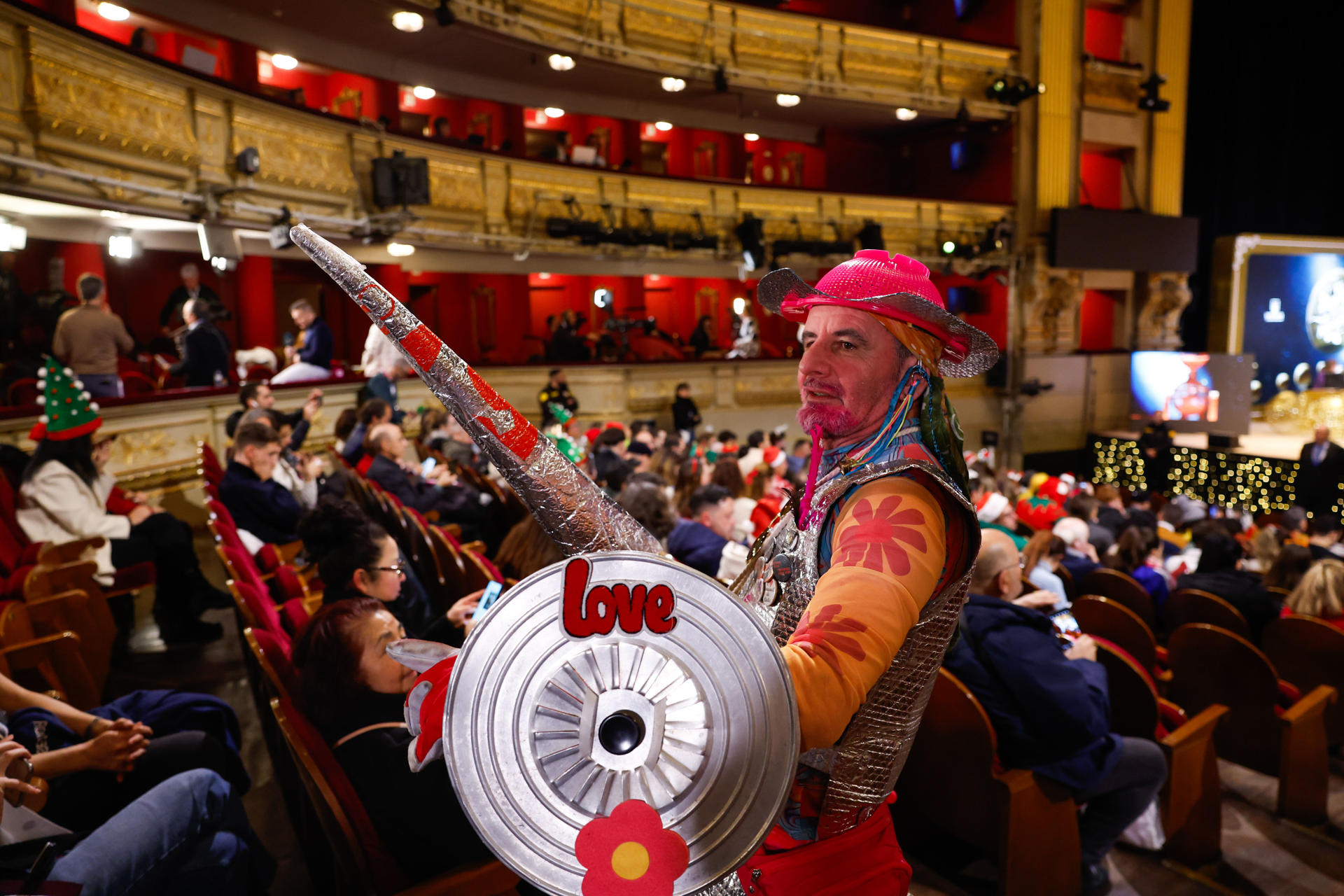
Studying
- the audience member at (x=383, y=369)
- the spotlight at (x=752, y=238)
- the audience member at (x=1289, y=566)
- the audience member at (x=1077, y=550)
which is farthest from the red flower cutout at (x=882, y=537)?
the spotlight at (x=752, y=238)

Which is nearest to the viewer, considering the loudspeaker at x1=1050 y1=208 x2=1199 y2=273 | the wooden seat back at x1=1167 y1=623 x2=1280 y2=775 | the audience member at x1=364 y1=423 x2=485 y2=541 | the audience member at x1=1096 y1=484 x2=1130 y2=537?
the wooden seat back at x1=1167 y1=623 x2=1280 y2=775

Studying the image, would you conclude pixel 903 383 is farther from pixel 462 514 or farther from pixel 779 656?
pixel 462 514

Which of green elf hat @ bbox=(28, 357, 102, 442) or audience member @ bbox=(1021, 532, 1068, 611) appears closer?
green elf hat @ bbox=(28, 357, 102, 442)

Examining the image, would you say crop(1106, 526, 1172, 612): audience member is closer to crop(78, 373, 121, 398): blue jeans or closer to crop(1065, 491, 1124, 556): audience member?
→ crop(1065, 491, 1124, 556): audience member

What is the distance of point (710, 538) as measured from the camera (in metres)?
3.59

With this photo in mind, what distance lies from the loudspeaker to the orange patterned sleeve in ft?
50.8

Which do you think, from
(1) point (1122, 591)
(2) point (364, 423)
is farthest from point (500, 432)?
(2) point (364, 423)

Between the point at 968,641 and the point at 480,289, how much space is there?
1149 centimetres

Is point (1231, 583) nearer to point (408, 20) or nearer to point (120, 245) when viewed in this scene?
point (120, 245)

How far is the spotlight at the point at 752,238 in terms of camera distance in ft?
39.3

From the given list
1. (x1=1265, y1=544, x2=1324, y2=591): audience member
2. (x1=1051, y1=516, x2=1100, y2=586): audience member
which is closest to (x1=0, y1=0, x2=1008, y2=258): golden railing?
(x1=1051, y1=516, x2=1100, y2=586): audience member

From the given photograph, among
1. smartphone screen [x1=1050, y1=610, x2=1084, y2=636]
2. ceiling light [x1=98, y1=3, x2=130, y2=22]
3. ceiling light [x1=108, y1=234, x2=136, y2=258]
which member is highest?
ceiling light [x1=98, y1=3, x2=130, y2=22]

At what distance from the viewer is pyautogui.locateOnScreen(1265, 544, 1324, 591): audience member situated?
4.17 meters

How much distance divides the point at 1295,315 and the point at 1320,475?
8579 mm
